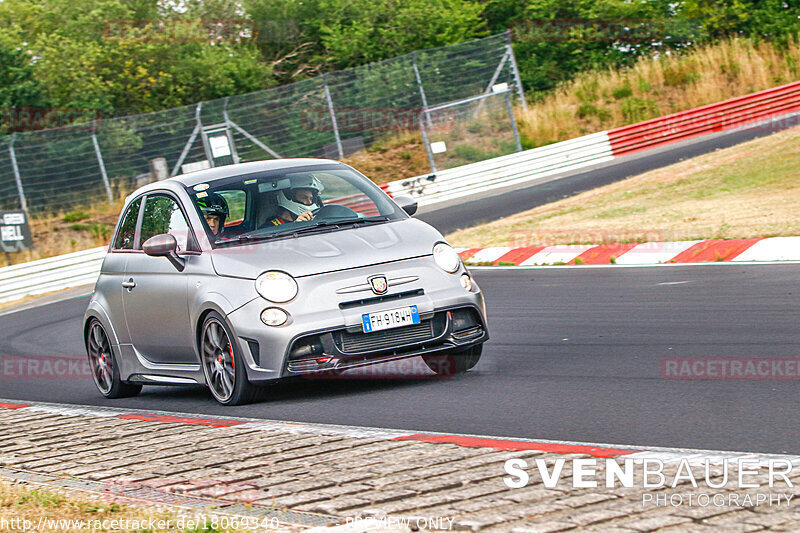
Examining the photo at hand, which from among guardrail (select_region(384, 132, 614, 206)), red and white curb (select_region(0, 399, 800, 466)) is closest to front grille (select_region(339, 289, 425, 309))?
red and white curb (select_region(0, 399, 800, 466))

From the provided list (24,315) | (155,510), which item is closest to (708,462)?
(155,510)

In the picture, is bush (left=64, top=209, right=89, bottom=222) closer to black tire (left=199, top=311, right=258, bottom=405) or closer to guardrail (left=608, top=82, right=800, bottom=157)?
guardrail (left=608, top=82, right=800, bottom=157)

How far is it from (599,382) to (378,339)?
147 centimetres

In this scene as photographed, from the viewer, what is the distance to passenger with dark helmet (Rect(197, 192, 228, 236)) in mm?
8312

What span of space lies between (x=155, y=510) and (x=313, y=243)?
3405 millimetres

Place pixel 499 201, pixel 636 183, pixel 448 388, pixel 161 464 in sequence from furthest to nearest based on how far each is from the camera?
pixel 499 201, pixel 636 183, pixel 448 388, pixel 161 464

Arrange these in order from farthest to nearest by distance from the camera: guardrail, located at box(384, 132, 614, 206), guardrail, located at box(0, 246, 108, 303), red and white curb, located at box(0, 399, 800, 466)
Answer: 1. guardrail, located at box(384, 132, 614, 206)
2. guardrail, located at box(0, 246, 108, 303)
3. red and white curb, located at box(0, 399, 800, 466)

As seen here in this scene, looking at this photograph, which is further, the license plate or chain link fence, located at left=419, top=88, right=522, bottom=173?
chain link fence, located at left=419, top=88, right=522, bottom=173

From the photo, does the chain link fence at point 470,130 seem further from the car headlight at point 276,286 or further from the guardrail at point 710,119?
the car headlight at point 276,286

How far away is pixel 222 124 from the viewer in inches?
1131

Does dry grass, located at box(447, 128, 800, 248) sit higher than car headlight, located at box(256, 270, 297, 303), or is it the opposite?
car headlight, located at box(256, 270, 297, 303)

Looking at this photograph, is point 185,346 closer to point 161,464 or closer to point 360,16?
point 161,464

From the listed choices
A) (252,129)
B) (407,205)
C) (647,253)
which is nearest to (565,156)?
(252,129)

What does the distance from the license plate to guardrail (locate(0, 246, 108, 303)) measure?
52.7 feet
